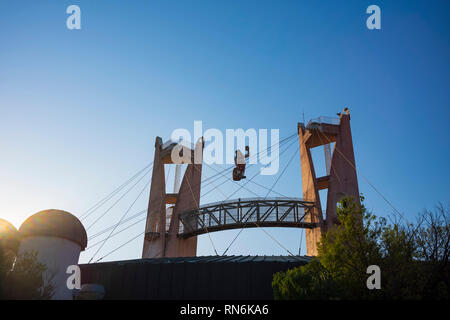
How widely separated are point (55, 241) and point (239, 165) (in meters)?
21.2

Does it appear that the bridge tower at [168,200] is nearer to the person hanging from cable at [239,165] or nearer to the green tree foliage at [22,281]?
the person hanging from cable at [239,165]

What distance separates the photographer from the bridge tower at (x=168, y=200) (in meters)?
41.2

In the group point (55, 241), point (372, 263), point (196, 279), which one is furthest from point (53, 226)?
point (372, 263)

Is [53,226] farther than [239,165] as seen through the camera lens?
No

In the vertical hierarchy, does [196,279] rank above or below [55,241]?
below

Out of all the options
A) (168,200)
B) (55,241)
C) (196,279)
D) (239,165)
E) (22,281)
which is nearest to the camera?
(22,281)

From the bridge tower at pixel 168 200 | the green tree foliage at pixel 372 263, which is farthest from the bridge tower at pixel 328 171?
the green tree foliage at pixel 372 263

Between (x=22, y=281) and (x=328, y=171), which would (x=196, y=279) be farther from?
(x=328, y=171)

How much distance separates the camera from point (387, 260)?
17016 mm

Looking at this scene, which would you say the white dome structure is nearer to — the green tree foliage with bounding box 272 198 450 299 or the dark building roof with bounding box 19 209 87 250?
the dark building roof with bounding box 19 209 87 250

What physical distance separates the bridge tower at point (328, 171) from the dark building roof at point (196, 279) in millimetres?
12433

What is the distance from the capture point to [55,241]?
22.7 m
